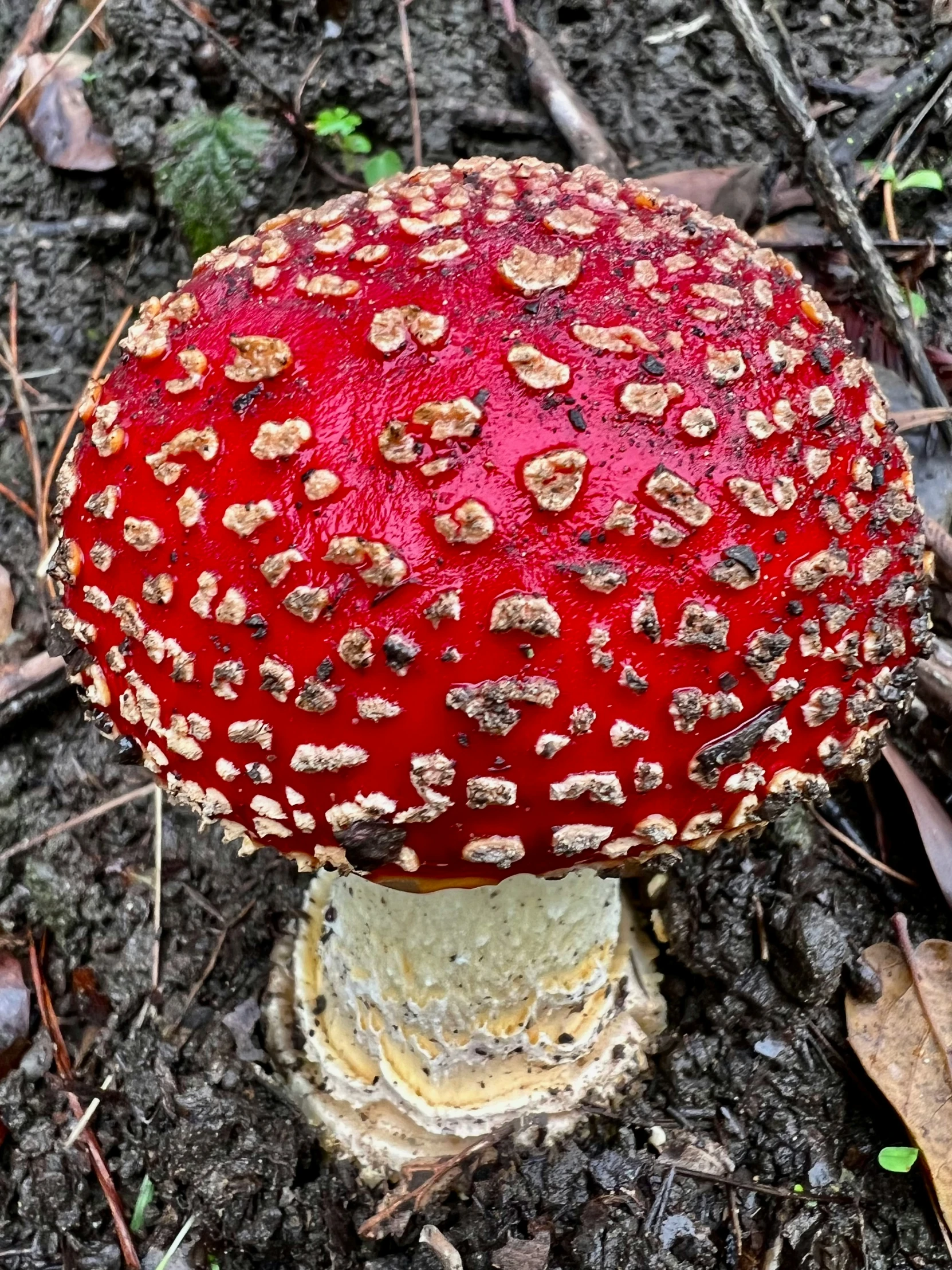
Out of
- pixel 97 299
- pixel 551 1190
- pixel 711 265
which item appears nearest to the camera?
pixel 711 265

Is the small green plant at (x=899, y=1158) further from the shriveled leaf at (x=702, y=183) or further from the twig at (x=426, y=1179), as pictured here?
the shriveled leaf at (x=702, y=183)

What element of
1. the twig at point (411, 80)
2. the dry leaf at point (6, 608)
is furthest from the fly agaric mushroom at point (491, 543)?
the twig at point (411, 80)

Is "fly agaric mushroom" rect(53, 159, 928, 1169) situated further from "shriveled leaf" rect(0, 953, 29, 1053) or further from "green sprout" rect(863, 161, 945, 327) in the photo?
"green sprout" rect(863, 161, 945, 327)

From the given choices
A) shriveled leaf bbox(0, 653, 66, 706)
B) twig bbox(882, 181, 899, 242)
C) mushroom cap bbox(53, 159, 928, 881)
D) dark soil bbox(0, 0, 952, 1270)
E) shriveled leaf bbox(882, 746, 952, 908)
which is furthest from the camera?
twig bbox(882, 181, 899, 242)

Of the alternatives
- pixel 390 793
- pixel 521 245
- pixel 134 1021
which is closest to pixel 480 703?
pixel 390 793

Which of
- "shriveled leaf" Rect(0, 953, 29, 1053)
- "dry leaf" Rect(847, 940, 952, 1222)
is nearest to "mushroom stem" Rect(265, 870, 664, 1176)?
"dry leaf" Rect(847, 940, 952, 1222)

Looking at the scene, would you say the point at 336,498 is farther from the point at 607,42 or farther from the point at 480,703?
the point at 607,42
